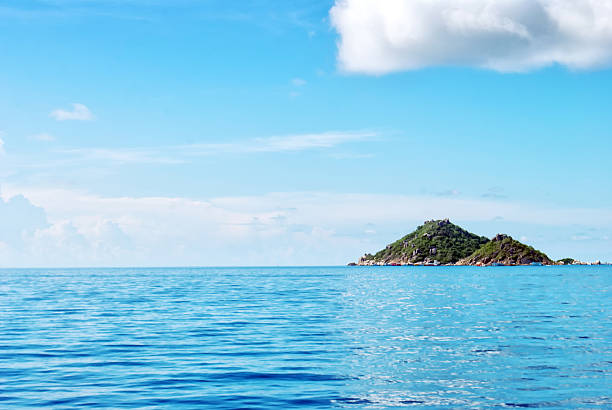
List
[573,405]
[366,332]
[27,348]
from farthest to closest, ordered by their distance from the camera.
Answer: [366,332] < [27,348] < [573,405]

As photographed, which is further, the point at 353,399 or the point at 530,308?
the point at 530,308

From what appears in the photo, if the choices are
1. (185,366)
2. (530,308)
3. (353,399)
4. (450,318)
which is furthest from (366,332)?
(530,308)

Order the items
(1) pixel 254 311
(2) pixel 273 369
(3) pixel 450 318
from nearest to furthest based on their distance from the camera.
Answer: (2) pixel 273 369 → (3) pixel 450 318 → (1) pixel 254 311

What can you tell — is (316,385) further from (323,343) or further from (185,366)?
(323,343)

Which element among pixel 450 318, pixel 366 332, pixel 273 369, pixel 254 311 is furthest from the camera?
pixel 254 311

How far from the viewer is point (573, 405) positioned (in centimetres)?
2233

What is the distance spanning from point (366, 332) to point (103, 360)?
2035cm

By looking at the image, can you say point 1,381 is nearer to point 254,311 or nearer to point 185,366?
point 185,366

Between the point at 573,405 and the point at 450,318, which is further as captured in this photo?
the point at 450,318

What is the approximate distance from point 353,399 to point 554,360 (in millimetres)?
14371

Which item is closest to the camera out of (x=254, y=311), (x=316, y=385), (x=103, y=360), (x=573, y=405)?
(x=573, y=405)

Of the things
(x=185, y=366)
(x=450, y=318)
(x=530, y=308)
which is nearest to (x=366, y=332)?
(x=450, y=318)

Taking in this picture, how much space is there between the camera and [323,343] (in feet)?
129

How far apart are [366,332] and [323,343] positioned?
680cm
